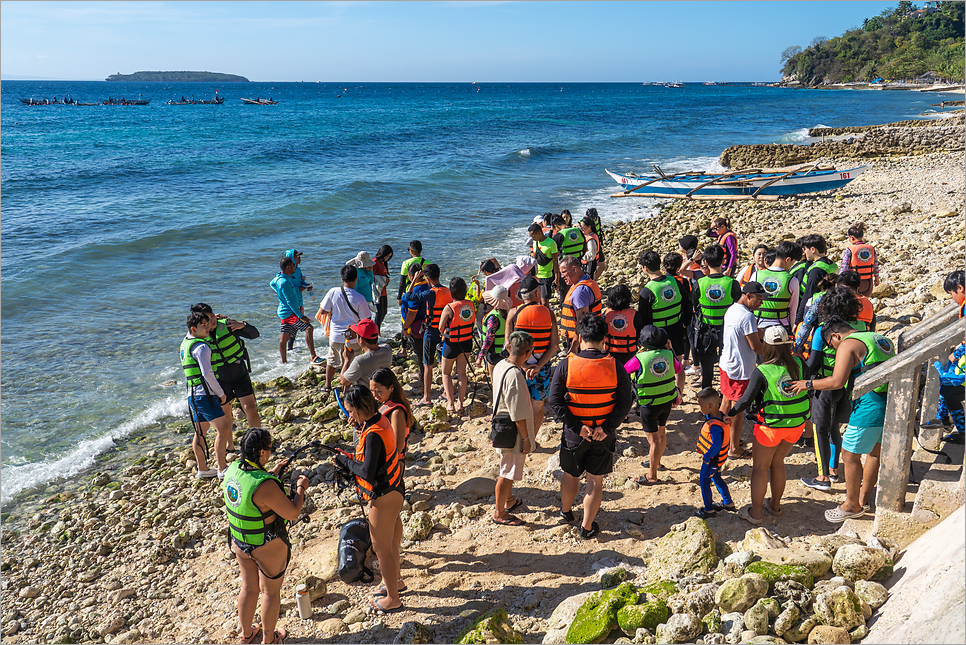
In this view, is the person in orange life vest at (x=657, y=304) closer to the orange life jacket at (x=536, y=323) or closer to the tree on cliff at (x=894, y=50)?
the orange life jacket at (x=536, y=323)

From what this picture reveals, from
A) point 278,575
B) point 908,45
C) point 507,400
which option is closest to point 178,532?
point 278,575

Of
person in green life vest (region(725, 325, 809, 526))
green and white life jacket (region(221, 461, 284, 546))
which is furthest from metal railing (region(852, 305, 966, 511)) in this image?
green and white life jacket (region(221, 461, 284, 546))

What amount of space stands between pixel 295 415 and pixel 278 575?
470 cm

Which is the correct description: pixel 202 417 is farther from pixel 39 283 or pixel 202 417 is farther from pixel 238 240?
pixel 238 240

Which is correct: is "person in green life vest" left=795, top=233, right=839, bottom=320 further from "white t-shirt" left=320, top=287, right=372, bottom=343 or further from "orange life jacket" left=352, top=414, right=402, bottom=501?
"white t-shirt" left=320, top=287, right=372, bottom=343

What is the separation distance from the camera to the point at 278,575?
441cm

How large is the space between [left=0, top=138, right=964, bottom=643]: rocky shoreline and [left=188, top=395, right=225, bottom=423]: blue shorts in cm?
103

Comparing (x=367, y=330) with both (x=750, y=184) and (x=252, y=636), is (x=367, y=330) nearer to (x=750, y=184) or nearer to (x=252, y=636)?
(x=252, y=636)

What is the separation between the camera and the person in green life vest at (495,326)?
6.93m

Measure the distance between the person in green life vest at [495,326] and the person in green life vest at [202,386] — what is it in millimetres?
2918

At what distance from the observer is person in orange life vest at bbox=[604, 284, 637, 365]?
20.8 feet

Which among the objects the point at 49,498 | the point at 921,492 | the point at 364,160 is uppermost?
the point at 364,160

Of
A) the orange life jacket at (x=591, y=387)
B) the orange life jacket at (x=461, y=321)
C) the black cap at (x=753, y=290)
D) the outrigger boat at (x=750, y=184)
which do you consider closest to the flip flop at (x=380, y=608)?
the orange life jacket at (x=591, y=387)

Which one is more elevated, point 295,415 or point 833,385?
point 833,385
